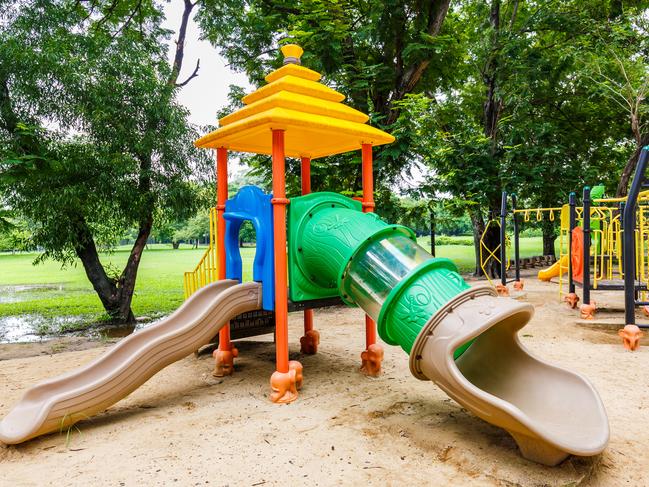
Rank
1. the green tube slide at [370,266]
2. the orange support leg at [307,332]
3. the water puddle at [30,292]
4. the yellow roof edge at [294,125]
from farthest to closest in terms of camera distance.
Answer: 1. the water puddle at [30,292]
2. the orange support leg at [307,332]
3. the yellow roof edge at [294,125]
4. the green tube slide at [370,266]

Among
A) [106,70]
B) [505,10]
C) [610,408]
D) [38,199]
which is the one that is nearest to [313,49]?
[106,70]

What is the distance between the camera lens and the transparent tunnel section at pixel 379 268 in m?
3.18

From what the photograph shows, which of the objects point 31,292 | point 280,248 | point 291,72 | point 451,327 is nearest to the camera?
point 451,327

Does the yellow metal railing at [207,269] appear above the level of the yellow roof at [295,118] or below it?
below

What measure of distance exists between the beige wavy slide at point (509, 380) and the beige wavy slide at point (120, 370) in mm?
1895

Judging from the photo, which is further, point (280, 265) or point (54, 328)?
point (54, 328)

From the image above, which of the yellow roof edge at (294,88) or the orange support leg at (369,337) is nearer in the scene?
the yellow roof edge at (294,88)

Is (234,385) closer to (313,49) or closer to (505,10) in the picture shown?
(313,49)

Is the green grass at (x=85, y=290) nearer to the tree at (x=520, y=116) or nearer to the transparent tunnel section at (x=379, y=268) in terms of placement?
the transparent tunnel section at (x=379, y=268)

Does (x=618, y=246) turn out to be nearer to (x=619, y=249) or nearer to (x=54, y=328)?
(x=619, y=249)

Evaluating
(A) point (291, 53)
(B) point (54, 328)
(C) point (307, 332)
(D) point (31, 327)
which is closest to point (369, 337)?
→ (C) point (307, 332)

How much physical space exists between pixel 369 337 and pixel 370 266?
4.35 feet

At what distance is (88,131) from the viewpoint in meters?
9.90

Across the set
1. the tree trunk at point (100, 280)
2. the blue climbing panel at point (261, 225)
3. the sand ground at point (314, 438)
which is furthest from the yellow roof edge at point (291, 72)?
the tree trunk at point (100, 280)
